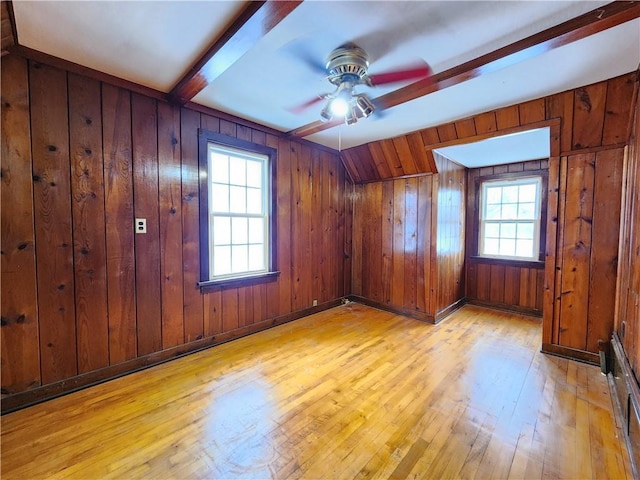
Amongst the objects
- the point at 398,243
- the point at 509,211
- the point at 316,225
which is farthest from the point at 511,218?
the point at 316,225

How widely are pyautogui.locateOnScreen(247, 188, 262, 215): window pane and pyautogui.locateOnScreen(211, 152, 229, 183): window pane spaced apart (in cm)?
31

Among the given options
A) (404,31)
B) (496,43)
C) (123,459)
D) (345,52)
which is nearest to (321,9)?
(345,52)

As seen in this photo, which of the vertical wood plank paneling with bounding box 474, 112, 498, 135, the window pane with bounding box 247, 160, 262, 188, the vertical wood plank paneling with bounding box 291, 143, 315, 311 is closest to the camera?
the vertical wood plank paneling with bounding box 474, 112, 498, 135

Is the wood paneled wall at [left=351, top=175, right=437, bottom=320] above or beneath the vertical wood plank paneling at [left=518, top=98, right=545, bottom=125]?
beneath

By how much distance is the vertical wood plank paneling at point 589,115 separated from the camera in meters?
2.24

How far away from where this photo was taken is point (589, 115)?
7.72 ft

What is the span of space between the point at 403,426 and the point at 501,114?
113 inches

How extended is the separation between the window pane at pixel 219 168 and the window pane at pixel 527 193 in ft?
13.7

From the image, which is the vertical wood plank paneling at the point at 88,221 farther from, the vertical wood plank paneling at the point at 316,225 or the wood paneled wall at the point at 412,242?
the wood paneled wall at the point at 412,242

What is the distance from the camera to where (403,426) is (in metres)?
1.74

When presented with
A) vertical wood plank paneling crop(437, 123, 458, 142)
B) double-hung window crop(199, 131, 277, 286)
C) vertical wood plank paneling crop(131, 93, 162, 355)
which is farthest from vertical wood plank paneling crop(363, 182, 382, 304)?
vertical wood plank paneling crop(131, 93, 162, 355)

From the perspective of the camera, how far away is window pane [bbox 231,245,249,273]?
3.11 m

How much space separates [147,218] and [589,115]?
156 inches

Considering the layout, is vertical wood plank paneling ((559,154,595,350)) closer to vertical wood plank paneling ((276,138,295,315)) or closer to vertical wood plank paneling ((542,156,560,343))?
vertical wood plank paneling ((542,156,560,343))
